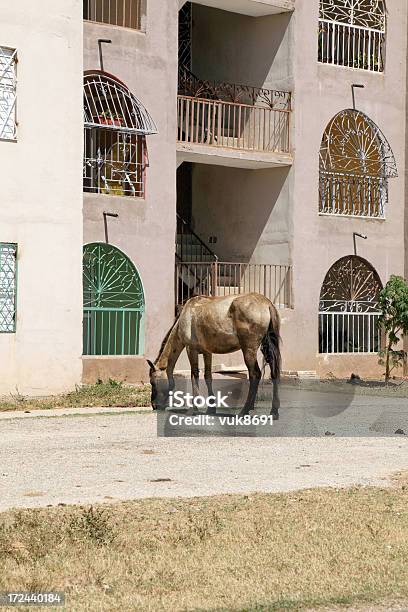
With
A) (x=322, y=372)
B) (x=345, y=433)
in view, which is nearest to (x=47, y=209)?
(x=345, y=433)

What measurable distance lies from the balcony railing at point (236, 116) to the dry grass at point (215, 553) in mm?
17114

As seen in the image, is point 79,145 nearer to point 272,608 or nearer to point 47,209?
point 47,209

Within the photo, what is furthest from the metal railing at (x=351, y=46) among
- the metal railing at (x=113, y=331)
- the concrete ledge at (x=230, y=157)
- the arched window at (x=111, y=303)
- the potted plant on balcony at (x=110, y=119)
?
the metal railing at (x=113, y=331)

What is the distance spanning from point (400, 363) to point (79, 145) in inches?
419

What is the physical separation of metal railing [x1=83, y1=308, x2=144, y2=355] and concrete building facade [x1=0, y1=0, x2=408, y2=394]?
33 mm

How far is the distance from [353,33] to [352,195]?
393cm

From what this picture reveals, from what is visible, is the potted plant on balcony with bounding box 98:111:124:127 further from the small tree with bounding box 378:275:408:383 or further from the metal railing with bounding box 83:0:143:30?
the small tree with bounding box 378:275:408:383

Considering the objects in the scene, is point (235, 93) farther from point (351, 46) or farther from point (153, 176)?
point (153, 176)

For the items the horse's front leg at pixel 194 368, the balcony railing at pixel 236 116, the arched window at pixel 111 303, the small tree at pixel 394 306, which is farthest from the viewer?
the balcony railing at pixel 236 116

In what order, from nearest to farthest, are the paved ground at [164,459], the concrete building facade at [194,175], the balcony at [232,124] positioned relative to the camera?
the paved ground at [164,459] → the concrete building facade at [194,175] → the balcony at [232,124]

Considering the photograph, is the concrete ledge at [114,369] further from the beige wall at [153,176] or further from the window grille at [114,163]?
the window grille at [114,163]

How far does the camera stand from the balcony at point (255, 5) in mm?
27078

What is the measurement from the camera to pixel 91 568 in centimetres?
821

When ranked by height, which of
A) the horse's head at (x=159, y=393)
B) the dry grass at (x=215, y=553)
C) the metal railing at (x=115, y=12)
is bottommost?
the dry grass at (x=215, y=553)
